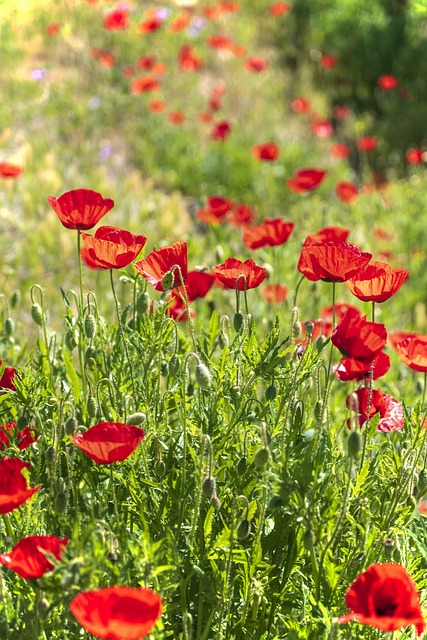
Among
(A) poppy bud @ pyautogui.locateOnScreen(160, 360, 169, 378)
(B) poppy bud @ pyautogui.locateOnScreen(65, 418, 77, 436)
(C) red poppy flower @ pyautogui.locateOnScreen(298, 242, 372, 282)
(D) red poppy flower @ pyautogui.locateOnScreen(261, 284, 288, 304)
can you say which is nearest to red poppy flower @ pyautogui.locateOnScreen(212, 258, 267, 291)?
(C) red poppy flower @ pyautogui.locateOnScreen(298, 242, 372, 282)

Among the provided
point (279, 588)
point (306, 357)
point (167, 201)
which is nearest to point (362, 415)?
point (306, 357)

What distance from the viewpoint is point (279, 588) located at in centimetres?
179

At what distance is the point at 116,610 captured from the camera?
1.24 m

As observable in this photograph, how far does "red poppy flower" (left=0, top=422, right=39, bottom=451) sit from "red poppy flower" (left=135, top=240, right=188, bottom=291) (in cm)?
43

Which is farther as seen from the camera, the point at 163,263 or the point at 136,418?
the point at 163,263

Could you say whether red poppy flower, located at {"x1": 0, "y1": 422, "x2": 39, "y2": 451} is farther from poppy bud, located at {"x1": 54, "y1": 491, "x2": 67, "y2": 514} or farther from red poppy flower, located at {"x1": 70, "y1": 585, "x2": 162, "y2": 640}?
red poppy flower, located at {"x1": 70, "y1": 585, "x2": 162, "y2": 640}

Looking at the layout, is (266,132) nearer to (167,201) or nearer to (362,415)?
(167,201)

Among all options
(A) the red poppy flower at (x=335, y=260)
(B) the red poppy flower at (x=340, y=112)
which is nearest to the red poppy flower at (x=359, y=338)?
(A) the red poppy flower at (x=335, y=260)

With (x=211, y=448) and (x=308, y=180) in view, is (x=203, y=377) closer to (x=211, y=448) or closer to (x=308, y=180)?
(x=211, y=448)

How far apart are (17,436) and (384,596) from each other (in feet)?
2.97

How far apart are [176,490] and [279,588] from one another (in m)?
0.31

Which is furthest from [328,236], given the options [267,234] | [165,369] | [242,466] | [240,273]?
[242,466]

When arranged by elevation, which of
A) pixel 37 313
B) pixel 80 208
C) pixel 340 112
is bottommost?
pixel 37 313

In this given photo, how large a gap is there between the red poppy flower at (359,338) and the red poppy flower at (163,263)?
395mm
